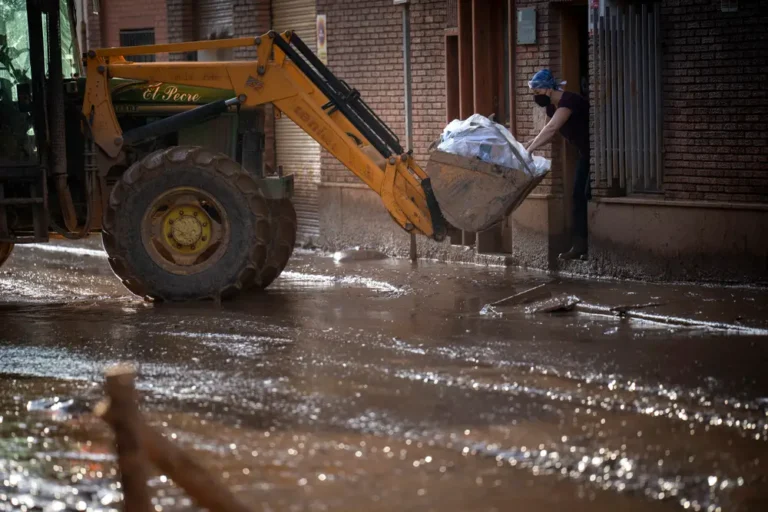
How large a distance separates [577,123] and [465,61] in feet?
6.26

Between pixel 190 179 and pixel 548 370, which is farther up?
pixel 190 179

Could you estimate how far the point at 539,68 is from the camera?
13.5 m

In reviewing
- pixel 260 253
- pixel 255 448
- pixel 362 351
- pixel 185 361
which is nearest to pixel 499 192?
pixel 260 253

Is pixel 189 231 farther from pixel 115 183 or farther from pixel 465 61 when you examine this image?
pixel 465 61

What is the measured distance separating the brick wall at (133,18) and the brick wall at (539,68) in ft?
23.8

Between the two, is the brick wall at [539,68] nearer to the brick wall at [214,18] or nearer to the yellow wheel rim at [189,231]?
the yellow wheel rim at [189,231]

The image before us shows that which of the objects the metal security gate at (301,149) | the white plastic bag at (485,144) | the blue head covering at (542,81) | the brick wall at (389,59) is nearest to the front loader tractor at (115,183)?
the white plastic bag at (485,144)

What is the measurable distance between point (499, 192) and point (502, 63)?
3415mm

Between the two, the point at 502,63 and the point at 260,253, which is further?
the point at 502,63

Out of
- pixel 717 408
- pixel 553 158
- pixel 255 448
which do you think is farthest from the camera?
pixel 553 158

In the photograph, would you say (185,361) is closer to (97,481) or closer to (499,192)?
(97,481)

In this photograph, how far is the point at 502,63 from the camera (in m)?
14.3

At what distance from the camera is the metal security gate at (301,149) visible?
55.4ft

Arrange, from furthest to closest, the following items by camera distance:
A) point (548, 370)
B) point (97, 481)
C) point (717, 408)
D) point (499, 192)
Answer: point (499, 192) → point (548, 370) → point (717, 408) → point (97, 481)
